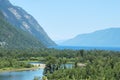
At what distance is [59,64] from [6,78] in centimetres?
2984

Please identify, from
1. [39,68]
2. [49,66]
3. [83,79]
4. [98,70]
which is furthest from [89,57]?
[83,79]

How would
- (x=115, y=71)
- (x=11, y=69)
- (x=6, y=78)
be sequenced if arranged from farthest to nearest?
(x=11, y=69) < (x=6, y=78) < (x=115, y=71)

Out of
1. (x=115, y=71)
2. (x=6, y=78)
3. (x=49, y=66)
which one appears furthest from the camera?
(x=49, y=66)

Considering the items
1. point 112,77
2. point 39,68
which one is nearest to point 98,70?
point 112,77

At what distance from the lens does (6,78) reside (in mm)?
120562

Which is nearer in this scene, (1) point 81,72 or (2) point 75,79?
(2) point 75,79

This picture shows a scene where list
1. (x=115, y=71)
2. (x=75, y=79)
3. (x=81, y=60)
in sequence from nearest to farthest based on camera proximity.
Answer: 1. (x=75, y=79)
2. (x=115, y=71)
3. (x=81, y=60)

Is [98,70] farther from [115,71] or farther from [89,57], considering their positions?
[89,57]

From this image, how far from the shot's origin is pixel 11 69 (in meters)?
156

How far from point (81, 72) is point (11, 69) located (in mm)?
52355

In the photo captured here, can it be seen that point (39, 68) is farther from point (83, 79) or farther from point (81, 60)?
point (83, 79)

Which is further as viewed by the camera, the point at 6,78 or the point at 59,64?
the point at 59,64

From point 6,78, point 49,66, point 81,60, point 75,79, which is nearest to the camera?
point 75,79

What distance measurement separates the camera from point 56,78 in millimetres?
104875
